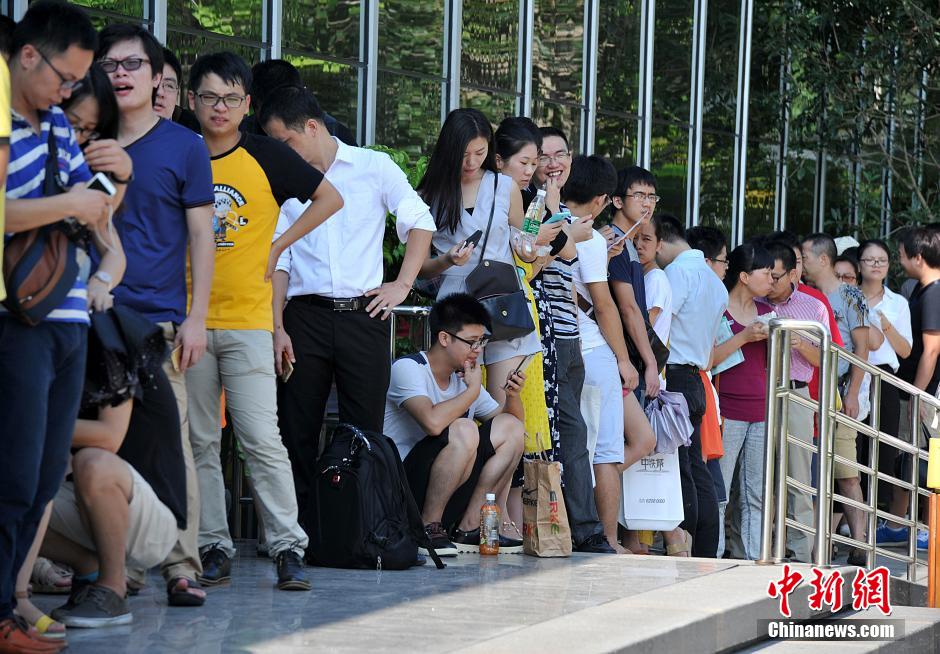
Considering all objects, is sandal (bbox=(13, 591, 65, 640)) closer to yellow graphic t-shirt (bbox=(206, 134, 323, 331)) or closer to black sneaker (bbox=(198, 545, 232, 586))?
black sneaker (bbox=(198, 545, 232, 586))

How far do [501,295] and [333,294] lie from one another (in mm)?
992

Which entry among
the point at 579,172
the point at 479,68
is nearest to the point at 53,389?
the point at 579,172

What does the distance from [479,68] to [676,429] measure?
463 centimetres

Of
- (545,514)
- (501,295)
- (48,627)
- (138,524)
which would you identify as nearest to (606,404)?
(545,514)

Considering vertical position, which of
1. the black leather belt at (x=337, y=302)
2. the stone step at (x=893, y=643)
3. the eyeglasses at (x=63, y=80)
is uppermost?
the eyeglasses at (x=63, y=80)

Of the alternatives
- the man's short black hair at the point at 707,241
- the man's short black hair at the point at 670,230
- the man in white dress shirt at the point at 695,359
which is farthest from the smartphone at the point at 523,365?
the man's short black hair at the point at 707,241

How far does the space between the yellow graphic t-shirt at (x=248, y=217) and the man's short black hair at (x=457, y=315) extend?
1.28 metres

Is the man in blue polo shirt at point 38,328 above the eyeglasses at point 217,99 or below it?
below

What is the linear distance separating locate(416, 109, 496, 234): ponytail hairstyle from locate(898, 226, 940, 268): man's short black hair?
510cm

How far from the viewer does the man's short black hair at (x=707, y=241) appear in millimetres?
9648

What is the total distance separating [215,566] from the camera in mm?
5660

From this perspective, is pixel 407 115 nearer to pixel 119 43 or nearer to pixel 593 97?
pixel 593 97

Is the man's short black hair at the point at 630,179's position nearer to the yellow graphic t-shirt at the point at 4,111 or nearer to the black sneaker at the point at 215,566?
the black sneaker at the point at 215,566

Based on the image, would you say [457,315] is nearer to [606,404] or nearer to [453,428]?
Result: [453,428]
